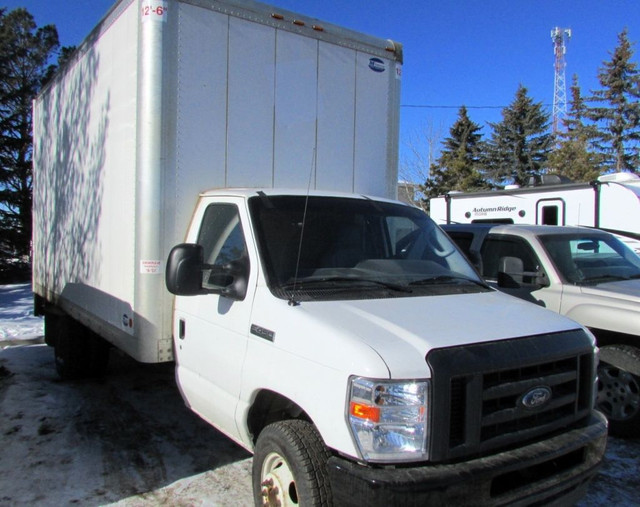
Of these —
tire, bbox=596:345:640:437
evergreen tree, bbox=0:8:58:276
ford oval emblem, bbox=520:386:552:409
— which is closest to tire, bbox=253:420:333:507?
ford oval emblem, bbox=520:386:552:409

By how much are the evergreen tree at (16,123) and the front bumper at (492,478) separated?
22.5 meters

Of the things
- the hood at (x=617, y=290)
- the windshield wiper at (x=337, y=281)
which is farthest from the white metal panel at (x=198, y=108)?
the hood at (x=617, y=290)

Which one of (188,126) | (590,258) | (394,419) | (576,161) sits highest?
(576,161)

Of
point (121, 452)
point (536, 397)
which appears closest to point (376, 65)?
point (536, 397)

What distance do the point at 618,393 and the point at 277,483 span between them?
11.3 feet

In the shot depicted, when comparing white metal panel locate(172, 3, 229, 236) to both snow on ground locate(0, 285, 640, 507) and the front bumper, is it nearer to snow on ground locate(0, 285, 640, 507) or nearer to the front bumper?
snow on ground locate(0, 285, 640, 507)

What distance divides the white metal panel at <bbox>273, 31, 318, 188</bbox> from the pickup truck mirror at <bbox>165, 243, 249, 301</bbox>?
4.54 feet

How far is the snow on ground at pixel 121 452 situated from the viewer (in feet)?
12.3

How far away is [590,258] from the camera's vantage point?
5.82 meters

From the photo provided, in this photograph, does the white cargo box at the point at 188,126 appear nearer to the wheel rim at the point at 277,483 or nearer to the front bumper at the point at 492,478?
the wheel rim at the point at 277,483

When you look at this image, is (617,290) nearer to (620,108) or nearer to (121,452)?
(121,452)

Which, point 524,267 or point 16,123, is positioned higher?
point 16,123

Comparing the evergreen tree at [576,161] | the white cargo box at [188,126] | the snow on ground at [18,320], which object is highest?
the evergreen tree at [576,161]

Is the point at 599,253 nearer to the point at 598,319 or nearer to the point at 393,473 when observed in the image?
the point at 598,319
